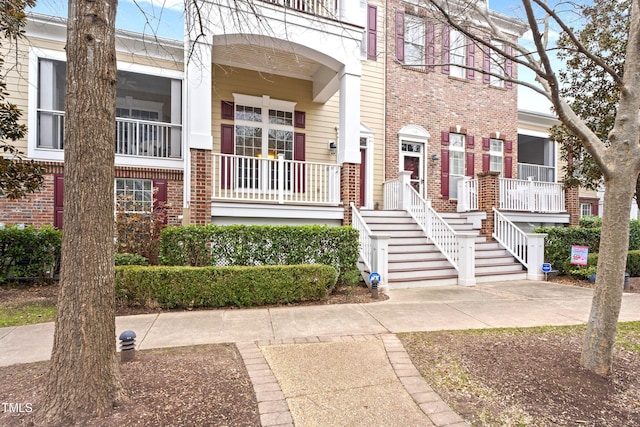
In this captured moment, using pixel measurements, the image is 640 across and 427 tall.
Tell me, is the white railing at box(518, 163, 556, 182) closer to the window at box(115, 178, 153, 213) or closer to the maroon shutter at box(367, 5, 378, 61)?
the maroon shutter at box(367, 5, 378, 61)

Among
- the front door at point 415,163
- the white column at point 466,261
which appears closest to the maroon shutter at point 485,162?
the front door at point 415,163

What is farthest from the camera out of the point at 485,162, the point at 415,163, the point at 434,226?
the point at 485,162

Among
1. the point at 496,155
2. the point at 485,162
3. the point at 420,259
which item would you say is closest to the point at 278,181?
the point at 420,259

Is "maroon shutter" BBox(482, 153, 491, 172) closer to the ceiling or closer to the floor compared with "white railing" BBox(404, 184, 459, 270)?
closer to the ceiling

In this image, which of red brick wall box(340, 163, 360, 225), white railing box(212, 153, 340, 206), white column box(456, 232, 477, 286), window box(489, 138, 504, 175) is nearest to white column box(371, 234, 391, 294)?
red brick wall box(340, 163, 360, 225)

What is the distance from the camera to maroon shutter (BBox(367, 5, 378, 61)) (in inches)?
418

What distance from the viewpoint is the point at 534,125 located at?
13.8 meters

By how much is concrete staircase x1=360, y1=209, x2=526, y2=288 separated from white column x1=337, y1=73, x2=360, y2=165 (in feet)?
5.41

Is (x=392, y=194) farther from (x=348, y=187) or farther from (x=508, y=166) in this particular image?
(x=508, y=166)

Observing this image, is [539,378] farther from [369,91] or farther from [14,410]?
[369,91]

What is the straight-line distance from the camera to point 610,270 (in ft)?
9.90

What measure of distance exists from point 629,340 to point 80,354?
5.55 m

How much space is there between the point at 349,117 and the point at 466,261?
13.7 ft

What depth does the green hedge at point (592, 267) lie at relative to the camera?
8.01 metres
